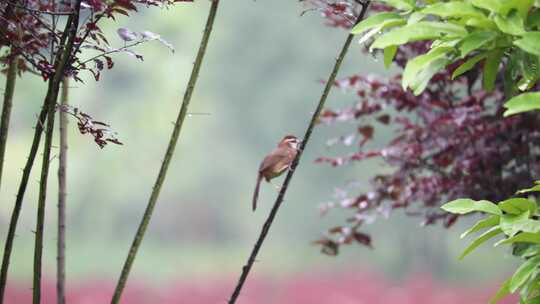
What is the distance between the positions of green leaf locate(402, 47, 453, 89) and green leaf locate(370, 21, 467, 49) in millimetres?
31

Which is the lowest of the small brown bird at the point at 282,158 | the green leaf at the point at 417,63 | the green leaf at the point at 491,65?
the green leaf at the point at 417,63

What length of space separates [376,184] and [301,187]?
11.6 ft

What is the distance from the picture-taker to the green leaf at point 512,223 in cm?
120

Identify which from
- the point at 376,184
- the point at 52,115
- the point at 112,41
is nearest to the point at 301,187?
the point at 112,41

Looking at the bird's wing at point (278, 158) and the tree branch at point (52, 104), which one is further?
the bird's wing at point (278, 158)

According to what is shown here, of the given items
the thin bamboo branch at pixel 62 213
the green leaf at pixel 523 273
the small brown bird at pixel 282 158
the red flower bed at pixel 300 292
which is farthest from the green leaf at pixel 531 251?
the red flower bed at pixel 300 292

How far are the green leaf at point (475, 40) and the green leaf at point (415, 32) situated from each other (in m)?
0.02

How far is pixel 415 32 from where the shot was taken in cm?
111

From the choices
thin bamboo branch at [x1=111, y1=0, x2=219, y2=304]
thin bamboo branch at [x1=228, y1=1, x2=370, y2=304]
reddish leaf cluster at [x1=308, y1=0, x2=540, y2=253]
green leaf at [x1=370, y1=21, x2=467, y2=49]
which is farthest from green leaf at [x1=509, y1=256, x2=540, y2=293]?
reddish leaf cluster at [x1=308, y1=0, x2=540, y2=253]

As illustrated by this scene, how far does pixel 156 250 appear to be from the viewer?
6.27 metres

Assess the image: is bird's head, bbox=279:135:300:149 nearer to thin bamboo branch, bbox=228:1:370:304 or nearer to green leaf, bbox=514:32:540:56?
thin bamboo branch, bbox=228:1:370:304

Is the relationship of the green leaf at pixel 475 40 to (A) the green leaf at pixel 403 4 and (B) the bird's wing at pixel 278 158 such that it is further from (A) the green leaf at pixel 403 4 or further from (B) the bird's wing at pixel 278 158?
(B) the bird's wing at pixel 278 158

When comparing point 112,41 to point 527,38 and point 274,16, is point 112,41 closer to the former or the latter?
point 274,16

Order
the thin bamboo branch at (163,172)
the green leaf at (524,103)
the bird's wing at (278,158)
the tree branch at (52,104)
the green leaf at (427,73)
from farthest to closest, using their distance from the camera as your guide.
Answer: the bird's wing at (278,158) → the thin bamboo branch at (163,172) → the tree branch at (52,104) → the green leaf at (427,73) → the green leaf at (524,103)
